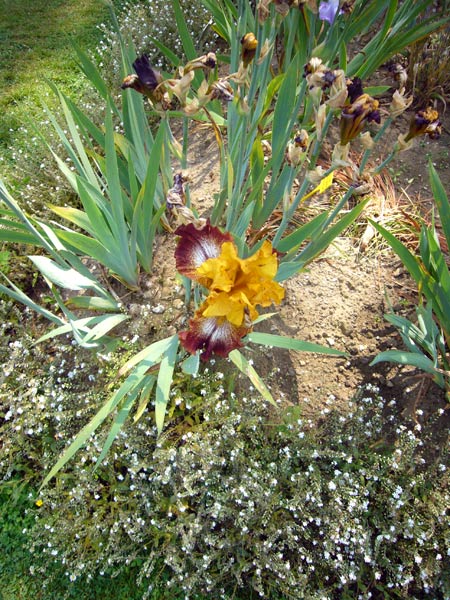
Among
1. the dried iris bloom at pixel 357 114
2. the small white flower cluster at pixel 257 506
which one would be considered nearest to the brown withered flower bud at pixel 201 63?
the dried iris bloom at pixel 357 114

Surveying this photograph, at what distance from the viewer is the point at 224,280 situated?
1267mm

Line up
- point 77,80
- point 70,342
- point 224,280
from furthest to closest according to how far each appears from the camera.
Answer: point 77,80
point 70,342
point 224,280

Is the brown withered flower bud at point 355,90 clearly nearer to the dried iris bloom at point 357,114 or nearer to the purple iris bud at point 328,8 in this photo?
the dried iris bloom at point 357,114

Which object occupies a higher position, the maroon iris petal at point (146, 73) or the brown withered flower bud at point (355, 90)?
the maroon iris petal at point (146, 73)

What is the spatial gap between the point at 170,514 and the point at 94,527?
1.05 ft

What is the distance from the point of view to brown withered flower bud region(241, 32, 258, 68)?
1.34m

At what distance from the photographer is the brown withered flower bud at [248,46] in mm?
1340

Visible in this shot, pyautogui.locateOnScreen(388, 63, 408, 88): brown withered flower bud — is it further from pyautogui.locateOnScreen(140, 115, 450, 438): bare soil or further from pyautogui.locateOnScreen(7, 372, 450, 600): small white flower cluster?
pyautogui.locateOnScreen(7, 372, 450, 600): small white flower cluster

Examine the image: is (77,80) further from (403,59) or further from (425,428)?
(425,428)

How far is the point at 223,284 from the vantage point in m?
1.26

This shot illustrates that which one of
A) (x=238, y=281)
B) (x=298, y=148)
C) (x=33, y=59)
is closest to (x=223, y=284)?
(x=238, y=281)

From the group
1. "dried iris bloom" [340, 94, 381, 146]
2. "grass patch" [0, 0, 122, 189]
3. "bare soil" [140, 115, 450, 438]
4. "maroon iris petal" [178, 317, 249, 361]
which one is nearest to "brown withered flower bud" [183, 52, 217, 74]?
"dried iris bloom" [340, 94, 381, 146]

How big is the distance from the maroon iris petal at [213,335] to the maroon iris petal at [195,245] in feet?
0.54

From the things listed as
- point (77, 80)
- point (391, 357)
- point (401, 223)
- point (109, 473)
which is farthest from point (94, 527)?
point (77, 80)
